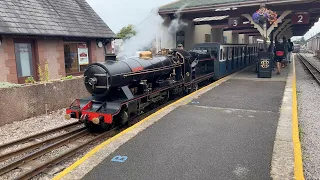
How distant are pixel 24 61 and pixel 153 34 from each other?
6.40m

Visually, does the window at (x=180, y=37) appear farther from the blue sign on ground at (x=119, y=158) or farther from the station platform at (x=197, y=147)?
the blue sign on ground at (x=119, y=158)

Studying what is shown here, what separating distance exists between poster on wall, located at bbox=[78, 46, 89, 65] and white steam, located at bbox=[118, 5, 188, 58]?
3414 millimetres

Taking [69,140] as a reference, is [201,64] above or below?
above

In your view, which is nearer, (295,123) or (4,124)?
(295,123)

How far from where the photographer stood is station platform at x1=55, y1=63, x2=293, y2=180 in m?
3.95

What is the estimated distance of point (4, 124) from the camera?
750cm

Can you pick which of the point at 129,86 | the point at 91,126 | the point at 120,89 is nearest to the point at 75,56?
the point at 129,86

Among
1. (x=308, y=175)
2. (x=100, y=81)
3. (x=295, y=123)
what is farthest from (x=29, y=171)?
(x=295, y=123)

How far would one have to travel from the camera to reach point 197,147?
483cm

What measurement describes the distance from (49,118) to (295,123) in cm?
703

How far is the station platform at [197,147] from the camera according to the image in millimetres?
3951

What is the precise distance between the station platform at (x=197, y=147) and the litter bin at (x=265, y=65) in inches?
277

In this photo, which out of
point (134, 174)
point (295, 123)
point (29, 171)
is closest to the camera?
point (134, 174)

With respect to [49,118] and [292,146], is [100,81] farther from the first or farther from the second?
[292,146]
